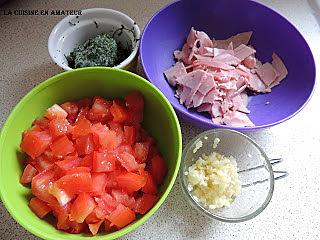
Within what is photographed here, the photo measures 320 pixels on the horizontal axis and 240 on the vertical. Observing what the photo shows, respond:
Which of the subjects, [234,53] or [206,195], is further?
Answer: [234,53]

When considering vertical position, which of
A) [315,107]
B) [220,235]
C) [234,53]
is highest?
[234,53]

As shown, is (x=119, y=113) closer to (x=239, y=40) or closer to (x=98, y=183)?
(x=98, y=183)

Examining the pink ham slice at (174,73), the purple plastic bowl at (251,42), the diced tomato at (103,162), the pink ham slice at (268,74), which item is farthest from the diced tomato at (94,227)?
the pink ham slice at (268,74)

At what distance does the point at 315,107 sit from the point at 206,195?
0.44 meters

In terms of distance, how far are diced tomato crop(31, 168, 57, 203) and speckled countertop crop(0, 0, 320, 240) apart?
5.7 inches

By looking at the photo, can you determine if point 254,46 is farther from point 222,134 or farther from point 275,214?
point 275,214

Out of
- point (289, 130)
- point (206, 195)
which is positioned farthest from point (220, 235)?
point (289, 130)

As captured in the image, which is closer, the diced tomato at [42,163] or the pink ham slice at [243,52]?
the diced tomato at [42,163]

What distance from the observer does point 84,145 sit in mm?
864

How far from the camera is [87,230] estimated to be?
2.68 feet

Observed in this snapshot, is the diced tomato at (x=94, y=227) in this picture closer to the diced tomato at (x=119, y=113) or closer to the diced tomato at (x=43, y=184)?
the diced tomato at (x=43, y=184)

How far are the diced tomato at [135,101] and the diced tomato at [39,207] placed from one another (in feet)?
0.94

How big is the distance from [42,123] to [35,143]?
0.07 m

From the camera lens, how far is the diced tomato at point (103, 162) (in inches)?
32.3
